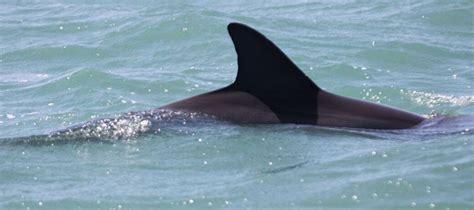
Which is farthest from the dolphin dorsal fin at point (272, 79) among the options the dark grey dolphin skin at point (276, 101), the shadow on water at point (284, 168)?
the shadow on water at point (284, 168)

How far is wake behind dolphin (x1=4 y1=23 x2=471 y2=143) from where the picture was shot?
36.9ft

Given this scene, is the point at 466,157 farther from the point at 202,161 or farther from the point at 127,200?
the point at 127,200

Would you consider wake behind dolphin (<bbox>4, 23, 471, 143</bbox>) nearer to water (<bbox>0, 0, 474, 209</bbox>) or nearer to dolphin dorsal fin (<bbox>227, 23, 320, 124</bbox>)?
dolphin dorsal fin (<bbox>227, 23, 320, 124</bbox>)

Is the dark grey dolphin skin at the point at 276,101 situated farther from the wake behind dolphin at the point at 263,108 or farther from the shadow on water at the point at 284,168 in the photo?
the shadow on water at the point at 284,168

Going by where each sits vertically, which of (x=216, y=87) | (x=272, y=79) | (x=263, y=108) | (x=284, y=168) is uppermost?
(x=272, y=79)

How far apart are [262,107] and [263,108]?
14 millimetres

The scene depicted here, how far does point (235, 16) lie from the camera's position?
21.2m

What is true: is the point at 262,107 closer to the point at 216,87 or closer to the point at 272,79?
the point at 272,79

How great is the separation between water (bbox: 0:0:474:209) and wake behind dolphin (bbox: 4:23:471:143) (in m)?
0.16

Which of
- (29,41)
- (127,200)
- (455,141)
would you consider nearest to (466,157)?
(455,141)

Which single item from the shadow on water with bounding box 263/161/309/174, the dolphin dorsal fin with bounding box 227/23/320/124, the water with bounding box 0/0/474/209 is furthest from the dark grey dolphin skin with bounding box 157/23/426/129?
the shadow on water with bounding box 263/161/309/174

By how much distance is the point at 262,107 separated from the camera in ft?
37.7

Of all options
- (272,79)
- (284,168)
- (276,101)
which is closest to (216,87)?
(276,101)

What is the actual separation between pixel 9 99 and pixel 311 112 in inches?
231
